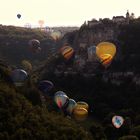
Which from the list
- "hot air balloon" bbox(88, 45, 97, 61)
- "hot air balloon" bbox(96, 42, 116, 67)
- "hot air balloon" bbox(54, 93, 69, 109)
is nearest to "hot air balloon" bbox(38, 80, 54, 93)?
"hot air balloon" bbox(54, 93, 69, 109)

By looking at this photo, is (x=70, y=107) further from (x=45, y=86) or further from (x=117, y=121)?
(x=45, y=86)

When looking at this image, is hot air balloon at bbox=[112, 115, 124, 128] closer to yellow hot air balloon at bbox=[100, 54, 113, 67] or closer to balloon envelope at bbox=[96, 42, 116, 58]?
yellow hot air balloon at bbox=[100, 54, 113, 67]

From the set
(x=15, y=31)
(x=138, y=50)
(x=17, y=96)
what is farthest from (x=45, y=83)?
(x=15, y=31)

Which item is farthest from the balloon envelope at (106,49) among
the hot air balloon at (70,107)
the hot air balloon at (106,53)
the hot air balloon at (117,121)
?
the hot air balloon at (117,121)

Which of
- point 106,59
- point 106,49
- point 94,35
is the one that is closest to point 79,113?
point 106,59

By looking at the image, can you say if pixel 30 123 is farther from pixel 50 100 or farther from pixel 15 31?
pixel 15 31

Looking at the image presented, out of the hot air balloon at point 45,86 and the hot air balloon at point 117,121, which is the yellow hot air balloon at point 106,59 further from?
the hot air balloon at point 117,121
